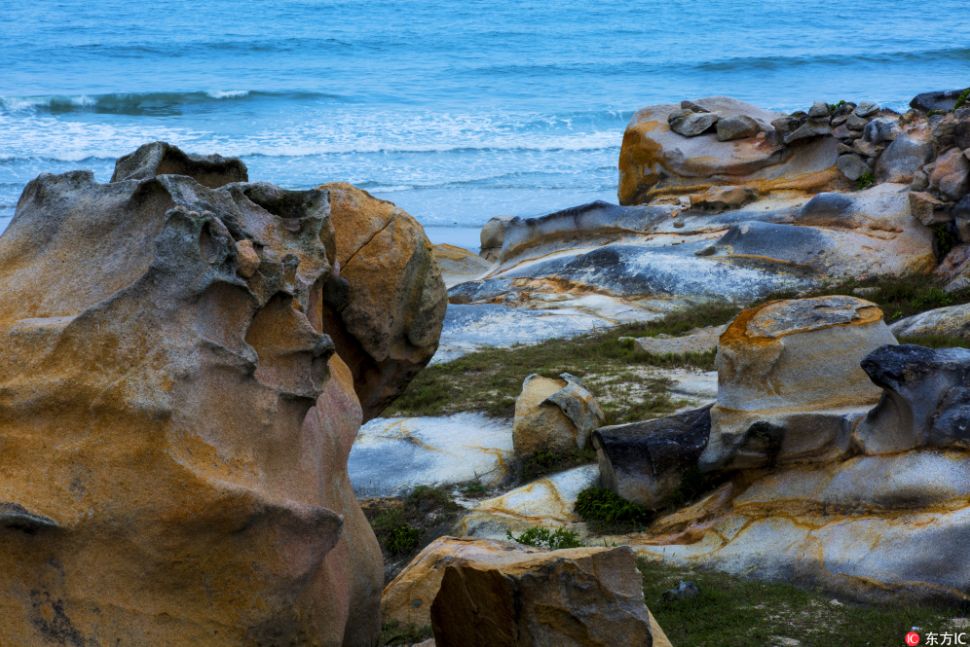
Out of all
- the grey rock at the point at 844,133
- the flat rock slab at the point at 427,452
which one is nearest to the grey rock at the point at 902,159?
the grey rock at the point at 844,133

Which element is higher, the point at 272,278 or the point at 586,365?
the point at 272,278

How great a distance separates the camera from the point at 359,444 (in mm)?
9516

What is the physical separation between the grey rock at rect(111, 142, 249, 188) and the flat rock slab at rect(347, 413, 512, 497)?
360 centimetres

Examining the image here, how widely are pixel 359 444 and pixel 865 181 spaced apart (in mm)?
8511

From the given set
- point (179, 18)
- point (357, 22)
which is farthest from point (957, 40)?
point (179, 18)

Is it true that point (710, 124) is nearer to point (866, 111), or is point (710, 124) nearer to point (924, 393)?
point (866, 111)

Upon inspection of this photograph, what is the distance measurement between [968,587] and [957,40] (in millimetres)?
42514

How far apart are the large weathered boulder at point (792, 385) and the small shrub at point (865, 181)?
27.5ft

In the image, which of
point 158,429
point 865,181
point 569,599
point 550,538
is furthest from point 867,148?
point 158,429

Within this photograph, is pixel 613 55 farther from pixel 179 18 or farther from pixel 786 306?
pixel 786 306

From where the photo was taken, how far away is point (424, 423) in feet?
32.1

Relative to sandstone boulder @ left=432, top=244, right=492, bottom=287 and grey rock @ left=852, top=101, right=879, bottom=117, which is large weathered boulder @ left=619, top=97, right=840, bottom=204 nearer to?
grey rock @ left=852, top=101, right=879, bottom=117

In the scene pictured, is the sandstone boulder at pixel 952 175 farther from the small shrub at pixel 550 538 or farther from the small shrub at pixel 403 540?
the small shrub at pixel 403 540

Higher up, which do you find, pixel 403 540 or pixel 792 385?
pixel 792 385
